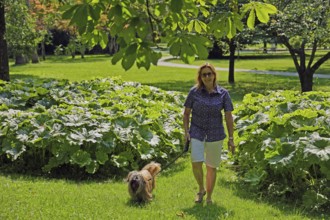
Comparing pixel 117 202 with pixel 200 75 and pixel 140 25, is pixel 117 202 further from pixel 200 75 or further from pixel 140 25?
pixel 140 25

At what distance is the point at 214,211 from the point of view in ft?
18.1

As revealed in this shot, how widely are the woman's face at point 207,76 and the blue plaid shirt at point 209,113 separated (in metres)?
0.13

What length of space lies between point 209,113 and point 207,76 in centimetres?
43

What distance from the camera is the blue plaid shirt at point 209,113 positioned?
5672 mm

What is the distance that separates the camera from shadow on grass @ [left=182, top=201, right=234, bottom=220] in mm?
5351

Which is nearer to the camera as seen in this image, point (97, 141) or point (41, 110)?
point (97, 141)

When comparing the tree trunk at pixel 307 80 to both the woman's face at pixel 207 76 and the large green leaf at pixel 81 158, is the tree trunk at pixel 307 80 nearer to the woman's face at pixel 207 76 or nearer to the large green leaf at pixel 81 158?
the large green leaf at pixel 81 158

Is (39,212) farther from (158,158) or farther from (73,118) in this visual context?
(158,158)

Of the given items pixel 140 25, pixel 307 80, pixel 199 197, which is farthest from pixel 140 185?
pixel 307 80

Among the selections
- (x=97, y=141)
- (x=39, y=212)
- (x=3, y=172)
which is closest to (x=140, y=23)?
(x=39, y=212)

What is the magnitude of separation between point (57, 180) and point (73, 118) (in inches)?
41.6

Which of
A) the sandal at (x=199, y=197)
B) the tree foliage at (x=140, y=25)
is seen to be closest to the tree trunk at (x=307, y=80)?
the sandal at (x=199, y=197)

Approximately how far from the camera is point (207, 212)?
5.48m

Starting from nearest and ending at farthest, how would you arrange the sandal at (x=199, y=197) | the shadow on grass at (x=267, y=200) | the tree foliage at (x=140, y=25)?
1. the tree foliage at (x=140, y=25)
2. the shadow on grass at (x=267, y=200)
3. the sandal at (x=199, y=197)
